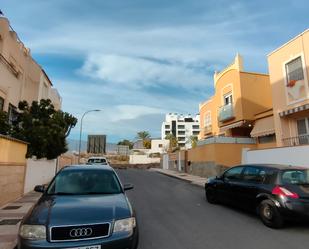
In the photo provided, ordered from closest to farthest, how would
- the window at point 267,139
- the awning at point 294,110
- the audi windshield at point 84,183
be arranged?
the audi windshield at point 84,183 < the awning at point 294,110 < the window at point 267,139

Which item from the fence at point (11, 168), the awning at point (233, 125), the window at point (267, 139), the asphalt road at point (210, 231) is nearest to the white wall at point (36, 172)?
the fence at point (11, 168)

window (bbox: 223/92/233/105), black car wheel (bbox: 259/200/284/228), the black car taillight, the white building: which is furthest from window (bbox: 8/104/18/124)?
the white building

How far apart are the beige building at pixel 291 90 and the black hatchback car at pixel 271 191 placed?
8828mm

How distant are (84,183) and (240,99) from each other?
19.4m

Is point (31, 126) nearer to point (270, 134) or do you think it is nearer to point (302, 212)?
point (302, 212)

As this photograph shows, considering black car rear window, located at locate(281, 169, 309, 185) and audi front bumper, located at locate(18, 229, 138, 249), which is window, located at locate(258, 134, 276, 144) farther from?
audi front bumper, located at locate(18, 229, 138, 249)

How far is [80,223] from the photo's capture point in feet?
13.4

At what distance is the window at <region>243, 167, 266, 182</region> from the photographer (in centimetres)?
811

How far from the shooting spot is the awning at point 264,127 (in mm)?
19728

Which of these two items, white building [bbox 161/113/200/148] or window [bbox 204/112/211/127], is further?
white building [bbox 161/113/200/148]

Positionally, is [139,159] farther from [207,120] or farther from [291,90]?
[291,90]

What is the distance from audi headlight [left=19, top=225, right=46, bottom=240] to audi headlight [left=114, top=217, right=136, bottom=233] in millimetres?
1038

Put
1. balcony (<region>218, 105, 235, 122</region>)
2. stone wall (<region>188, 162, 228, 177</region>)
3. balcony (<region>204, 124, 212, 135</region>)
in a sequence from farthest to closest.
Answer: balcony (<region>204, 124, 212, 135</region>) < balcony (<region>218, 105, 235, 122</region>) < stone wall (<region>188, 162, 228, 177</region>)

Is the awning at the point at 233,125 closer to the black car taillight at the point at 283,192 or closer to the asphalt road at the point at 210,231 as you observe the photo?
the asphalt road at the point at 210,231
